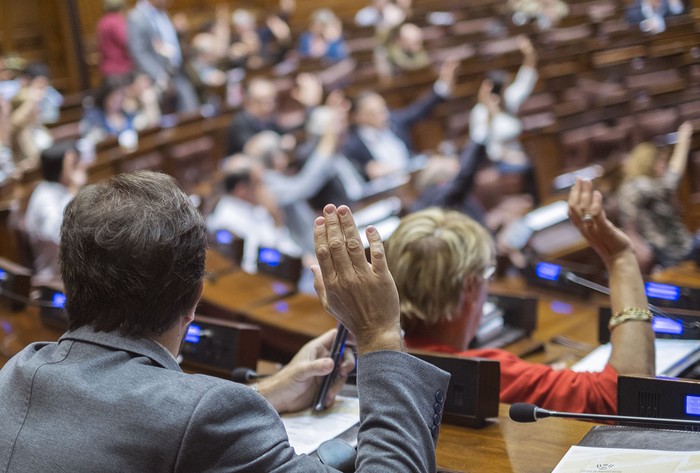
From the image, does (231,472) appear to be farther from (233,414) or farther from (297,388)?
(297,388)

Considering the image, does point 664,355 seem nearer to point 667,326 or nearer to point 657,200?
point 667,326

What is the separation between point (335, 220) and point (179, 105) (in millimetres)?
5810

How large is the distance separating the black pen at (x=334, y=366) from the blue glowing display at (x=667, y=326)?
0.81m

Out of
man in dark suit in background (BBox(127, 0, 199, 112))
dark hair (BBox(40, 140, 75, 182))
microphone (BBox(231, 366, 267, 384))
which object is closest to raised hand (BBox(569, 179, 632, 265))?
microphone (BBox(231, 366, 267, 384))

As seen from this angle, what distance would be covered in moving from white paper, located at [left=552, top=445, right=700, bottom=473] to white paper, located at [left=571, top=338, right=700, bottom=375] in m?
0.69

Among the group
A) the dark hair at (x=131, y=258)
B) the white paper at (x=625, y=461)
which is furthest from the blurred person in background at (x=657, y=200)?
the dark hair at (x=131, y=258)

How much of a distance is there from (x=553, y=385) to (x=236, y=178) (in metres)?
2.36

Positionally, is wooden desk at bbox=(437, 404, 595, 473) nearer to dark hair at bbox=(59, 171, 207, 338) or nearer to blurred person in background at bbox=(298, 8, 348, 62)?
dark hair at bbox=(59, 171, 207, 338)

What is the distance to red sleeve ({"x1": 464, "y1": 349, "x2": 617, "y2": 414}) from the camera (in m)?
1.48

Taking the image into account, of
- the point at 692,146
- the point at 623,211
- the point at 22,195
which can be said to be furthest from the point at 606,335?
the point at 22,195

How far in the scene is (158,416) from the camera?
0.88 meters

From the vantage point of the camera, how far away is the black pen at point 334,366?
54.7 inches

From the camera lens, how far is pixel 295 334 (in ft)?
8.29

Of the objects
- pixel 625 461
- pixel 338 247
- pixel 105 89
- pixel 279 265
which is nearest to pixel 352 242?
pixel 338 247
